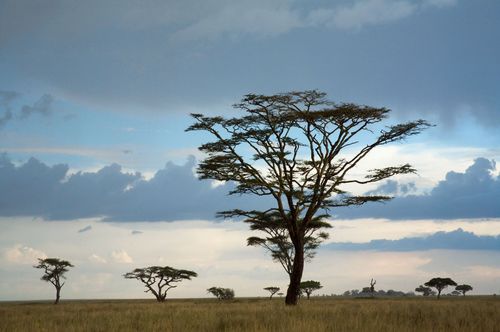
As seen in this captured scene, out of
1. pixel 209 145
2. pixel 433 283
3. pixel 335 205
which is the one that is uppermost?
pixel 209 145

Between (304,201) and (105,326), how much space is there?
19.5 meters

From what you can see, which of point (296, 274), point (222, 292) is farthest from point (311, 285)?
point (296, 274)

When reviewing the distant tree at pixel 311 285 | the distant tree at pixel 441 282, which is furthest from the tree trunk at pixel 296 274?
the distant tree at pixel 441 282

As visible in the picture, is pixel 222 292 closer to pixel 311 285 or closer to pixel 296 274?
pixel 311 285

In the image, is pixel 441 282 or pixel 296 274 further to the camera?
pixel 441 282

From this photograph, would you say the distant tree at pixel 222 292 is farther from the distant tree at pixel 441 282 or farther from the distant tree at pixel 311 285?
the distant tree at pixel 441 282

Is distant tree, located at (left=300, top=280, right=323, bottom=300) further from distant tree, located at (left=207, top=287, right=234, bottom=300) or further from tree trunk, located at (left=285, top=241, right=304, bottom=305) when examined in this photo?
tree trunk, located at (left=285, top=241, right=304, bottom=305)

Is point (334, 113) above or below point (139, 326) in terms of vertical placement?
above

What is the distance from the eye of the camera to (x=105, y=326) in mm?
15367

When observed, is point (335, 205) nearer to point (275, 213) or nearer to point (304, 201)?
point (304, 201)

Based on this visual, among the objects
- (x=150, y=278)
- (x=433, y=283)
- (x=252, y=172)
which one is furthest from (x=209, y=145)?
(x=433, y=283)

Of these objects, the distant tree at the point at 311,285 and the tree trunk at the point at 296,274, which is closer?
the tree trunk at the point at 296,274

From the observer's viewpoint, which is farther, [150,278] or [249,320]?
[150,278]

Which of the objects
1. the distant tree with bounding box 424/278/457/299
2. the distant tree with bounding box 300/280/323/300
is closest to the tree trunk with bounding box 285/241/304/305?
the distant tree with bounding box 300/280/323/300
